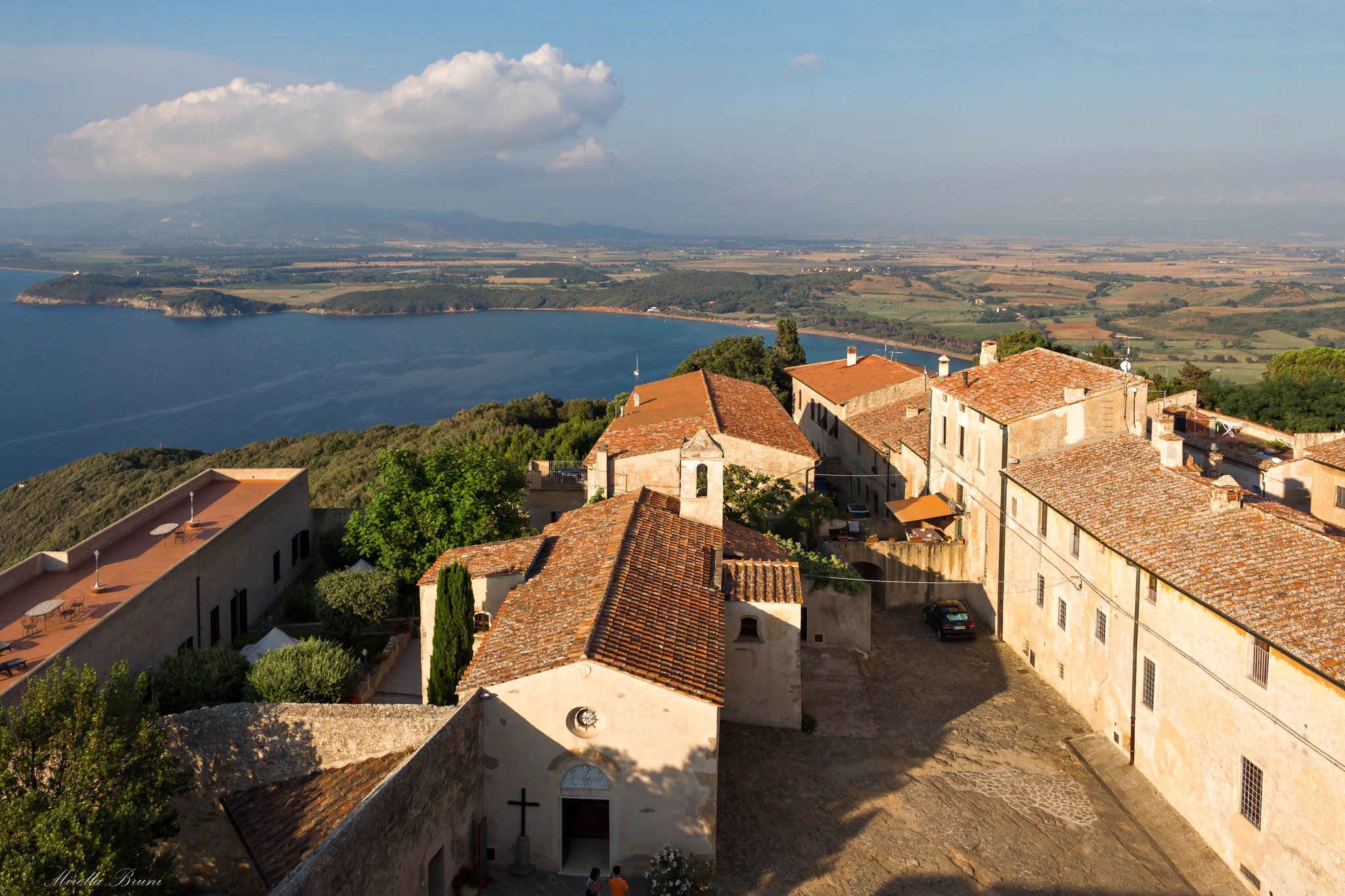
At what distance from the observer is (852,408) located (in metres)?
40.2

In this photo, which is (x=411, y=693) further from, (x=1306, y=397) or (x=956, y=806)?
(x=1306, y=397)

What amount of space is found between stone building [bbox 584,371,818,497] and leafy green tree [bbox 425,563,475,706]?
20.0 ft

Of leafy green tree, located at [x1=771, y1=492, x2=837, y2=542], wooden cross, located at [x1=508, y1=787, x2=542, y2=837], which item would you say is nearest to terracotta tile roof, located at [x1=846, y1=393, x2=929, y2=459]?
leafy green tree, located at [x1=771, y1=492, x2=837, y2=542]

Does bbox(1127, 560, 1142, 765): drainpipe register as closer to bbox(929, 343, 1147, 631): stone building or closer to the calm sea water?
bbox(929, 343, 1147, 631): stone building

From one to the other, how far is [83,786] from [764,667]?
11686 mm

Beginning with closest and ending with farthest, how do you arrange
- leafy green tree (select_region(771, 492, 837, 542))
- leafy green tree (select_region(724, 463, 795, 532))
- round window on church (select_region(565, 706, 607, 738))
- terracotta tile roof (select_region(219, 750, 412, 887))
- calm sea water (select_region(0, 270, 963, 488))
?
terracotta tile roof (select_region(219, 750, 412, 887)), round window on church (select_region(565, 706, 607, 738)), leafy green tree (select_region(724, 463, 795, 532)), leafy green tree (select_region(771, 492, 837, 542)), calm sea water (select_region(0, 270, 963, 488))

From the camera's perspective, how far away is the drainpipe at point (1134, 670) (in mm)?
17844

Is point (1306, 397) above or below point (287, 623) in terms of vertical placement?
above

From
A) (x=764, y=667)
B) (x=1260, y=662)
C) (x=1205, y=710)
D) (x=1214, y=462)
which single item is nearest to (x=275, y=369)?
(x=1214, y=462)

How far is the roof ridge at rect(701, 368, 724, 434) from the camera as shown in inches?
1177

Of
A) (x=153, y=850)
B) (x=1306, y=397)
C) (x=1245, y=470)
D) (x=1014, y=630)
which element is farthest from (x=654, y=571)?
(x=1306, y=397)

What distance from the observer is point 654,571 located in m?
17.7

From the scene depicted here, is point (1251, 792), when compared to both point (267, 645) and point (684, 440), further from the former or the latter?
point (267, 645)

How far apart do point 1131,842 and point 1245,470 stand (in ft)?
74.4
